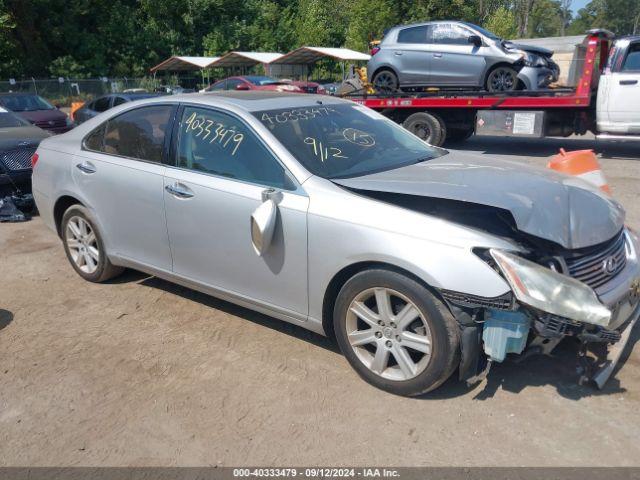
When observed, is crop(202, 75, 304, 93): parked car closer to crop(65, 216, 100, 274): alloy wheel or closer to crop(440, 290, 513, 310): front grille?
crop(65, 216, 100, 274): alloy wheel

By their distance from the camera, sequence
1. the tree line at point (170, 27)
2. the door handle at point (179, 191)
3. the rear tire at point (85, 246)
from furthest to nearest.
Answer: the tree line at point (170, 27)
the rear tire at point (85, 246)
the door handle at point (179, 191)

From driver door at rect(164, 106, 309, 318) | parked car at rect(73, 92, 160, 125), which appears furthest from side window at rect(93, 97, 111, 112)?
driver door at rect(164, 106, 309, 318)

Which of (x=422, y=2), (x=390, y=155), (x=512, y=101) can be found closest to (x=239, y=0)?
(x=422, y=2)

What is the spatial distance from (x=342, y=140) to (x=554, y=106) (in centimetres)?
823

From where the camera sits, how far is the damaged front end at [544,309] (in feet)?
9.22

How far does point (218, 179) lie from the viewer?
12.6 ft

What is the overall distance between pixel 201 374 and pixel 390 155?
77.9 inches

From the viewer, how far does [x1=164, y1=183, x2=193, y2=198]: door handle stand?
3.95 metres

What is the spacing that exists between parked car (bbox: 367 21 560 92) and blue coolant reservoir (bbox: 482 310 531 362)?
959 cm

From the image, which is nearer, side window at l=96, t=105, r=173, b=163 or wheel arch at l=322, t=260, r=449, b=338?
wheel arch at l=322, t=260, r=449, b=338

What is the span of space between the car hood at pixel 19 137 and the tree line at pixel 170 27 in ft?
106

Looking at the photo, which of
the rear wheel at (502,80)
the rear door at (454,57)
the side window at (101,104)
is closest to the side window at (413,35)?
the rear door at (454,57)

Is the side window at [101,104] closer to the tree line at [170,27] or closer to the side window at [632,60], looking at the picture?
the side window at [632,60]

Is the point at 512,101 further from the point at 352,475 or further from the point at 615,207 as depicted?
the point at 352,475
